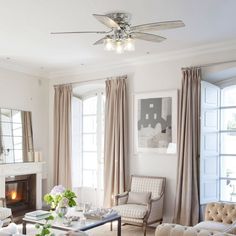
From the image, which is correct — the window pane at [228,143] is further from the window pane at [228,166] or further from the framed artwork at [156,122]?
the framed artwork at [156,122]

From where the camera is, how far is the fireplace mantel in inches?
270

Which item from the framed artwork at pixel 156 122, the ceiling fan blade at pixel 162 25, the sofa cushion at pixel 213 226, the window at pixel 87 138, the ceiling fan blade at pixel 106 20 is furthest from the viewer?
the window at pixel 87 138

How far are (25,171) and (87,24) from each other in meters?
3.90

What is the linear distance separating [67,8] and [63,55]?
244 centimetres

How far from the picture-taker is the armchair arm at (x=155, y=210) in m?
5.69

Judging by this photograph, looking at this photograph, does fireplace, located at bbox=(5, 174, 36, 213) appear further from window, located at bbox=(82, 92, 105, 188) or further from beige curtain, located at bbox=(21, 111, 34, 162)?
window, located at bbox=(82, 92, 105, 188)

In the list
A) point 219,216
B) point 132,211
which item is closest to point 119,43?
point 219,216

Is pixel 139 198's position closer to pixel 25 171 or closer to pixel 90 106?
pixel 25 171

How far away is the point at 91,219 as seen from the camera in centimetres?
494

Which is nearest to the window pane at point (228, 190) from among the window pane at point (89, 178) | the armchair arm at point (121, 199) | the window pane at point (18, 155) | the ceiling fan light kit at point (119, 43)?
the armchair arm at point (121, 199)

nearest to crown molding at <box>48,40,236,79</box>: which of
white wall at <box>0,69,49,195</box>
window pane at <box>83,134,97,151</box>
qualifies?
white wall at <box>0,69,49,195</box>

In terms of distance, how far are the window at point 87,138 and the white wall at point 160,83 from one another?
105cm

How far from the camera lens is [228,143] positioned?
21.6 ft

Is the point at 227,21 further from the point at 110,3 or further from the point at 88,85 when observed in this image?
the point at 88,85
